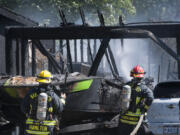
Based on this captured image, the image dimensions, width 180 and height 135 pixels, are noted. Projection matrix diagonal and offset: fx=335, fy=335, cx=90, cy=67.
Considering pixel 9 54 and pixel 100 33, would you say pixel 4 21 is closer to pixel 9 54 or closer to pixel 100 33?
pixel 9 54

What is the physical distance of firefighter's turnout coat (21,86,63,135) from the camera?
249 inches

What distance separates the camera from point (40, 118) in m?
6.12

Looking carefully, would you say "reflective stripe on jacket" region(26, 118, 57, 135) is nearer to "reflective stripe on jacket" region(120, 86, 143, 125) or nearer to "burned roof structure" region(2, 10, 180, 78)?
"reflective stripe on jacket" region(120, 86, 143, 125)

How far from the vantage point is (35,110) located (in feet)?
20.8

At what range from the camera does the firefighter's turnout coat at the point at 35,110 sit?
6320 mm

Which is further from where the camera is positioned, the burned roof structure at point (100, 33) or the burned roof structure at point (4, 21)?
the burned roof structure at point (4, 21)

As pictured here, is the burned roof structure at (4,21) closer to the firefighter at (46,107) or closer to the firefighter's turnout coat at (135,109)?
the firefighter at (46,107)

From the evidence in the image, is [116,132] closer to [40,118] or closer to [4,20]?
[40,118]

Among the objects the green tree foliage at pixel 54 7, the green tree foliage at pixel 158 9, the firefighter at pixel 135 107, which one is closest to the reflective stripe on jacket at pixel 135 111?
the firefighter at pixel 135 107

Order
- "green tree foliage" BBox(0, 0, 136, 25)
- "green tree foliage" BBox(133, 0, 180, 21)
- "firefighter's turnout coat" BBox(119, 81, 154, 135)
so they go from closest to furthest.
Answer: "firefighter's turnout coat" BBox(119, 81, 154, 135)
"green tree foliage" BBox(0, 0, 136, 25)
"green tree foliage" BBox(133, 0, 180, 21)

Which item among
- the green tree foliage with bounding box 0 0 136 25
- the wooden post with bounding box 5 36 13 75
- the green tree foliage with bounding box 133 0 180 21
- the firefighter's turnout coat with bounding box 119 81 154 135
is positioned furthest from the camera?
the green tree foliage with bounding box 133 0 180 21

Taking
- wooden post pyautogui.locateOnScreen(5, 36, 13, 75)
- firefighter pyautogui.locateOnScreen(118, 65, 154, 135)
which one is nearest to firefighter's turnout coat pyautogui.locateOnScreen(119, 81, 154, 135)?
firefighter pyautogui.locateOnScreen(118, 65, 154, 135)

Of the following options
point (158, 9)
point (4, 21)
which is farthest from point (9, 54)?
point (158, 9)

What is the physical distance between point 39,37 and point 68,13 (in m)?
15.7
